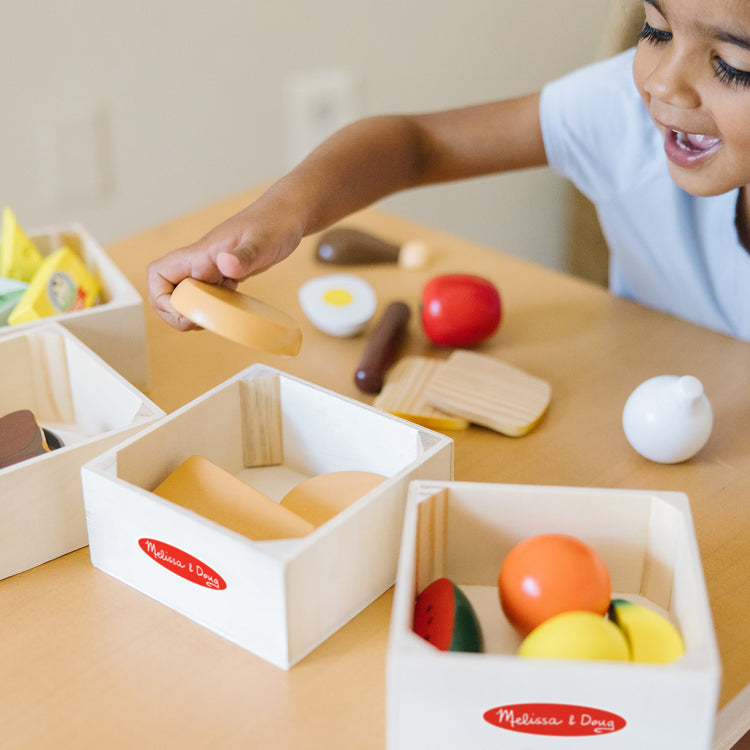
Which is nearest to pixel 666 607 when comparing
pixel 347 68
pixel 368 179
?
pixel 368 179

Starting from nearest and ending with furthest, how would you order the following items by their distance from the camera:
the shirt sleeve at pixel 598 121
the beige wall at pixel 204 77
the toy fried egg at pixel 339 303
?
the toy fried egg at pixel 339 303 < the shirt sleeve at pixel 598 121 < the beige wall at pixel 204 77

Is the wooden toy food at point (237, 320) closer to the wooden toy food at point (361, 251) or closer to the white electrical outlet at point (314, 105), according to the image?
the wooden toy food at point (361, 251)

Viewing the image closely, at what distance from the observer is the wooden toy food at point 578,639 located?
0.45 metres

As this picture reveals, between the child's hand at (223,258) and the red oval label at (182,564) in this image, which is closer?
the red oval label at (182,564)

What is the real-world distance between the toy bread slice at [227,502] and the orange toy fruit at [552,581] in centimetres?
12

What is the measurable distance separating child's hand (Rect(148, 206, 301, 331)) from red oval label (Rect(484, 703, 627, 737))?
0.35m

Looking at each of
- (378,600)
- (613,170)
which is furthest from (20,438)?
(613,170)

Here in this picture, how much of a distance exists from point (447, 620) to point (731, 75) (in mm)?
443

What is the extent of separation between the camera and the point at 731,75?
0.67m

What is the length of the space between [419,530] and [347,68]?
1323 millimetres

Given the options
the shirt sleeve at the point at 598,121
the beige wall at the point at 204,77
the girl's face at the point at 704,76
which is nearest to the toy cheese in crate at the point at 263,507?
the girl's face at the point at 704,76

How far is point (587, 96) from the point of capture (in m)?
0.96

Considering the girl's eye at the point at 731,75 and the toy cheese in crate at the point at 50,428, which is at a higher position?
the girl's eye at the point at 731,75

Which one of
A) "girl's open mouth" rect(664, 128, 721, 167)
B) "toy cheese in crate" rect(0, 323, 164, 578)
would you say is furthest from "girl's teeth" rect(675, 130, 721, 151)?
"toy cheese in crate" rect(0, 323, 164, 578)
